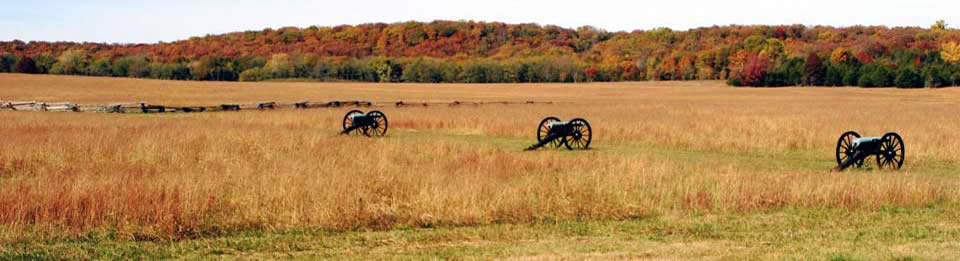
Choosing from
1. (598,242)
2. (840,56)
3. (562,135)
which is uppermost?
(840,56)

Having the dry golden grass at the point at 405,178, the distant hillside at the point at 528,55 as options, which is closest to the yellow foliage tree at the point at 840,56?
the distant hillside at the point at 528,55

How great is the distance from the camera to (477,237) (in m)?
10.7

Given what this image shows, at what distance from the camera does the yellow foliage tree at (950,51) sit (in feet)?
357

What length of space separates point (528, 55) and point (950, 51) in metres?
67.2

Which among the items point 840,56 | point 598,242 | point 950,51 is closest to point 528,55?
point 840,56

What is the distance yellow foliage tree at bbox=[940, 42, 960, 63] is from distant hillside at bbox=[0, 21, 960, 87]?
0.18 metres

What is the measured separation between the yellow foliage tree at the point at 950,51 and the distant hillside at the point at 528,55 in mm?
181

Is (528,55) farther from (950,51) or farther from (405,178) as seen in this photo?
(405,178)

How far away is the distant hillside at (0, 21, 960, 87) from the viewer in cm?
10350

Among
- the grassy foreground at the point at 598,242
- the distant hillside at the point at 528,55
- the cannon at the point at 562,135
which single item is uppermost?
the distant hillside at the point at 528,55

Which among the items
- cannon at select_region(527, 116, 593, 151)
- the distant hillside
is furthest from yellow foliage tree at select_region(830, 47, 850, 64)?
cannon at select_region(527, 116, 593, 151)

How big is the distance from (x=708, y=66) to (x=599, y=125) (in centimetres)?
10062

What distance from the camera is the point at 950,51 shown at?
11281cm

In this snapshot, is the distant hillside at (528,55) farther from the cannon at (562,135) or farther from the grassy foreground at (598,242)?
the grassy foreground at (598,242)
